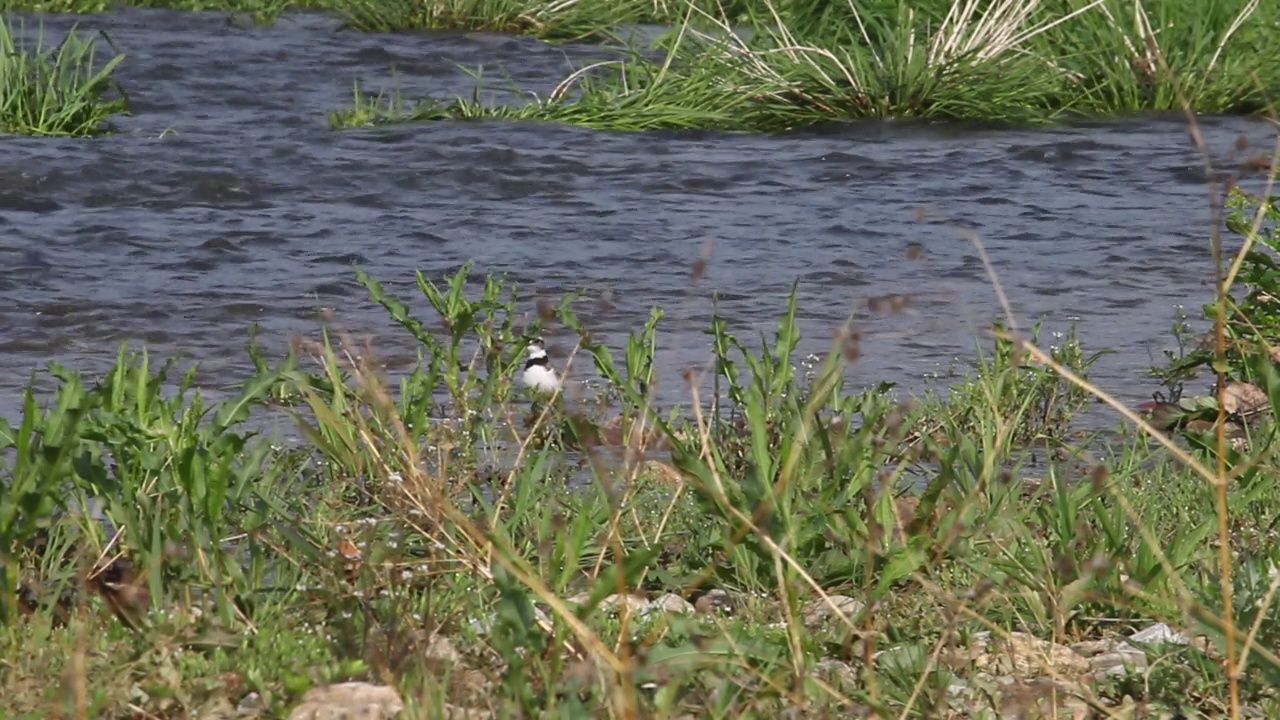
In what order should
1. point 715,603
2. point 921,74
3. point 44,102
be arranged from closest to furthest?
point 715,603, point 44,102, point 921,74

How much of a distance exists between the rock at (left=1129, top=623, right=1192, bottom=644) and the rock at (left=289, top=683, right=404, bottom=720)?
115cm

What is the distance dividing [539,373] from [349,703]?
88.5 inches

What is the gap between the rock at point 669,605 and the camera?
3250 mm

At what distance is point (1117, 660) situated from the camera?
10.4 ft

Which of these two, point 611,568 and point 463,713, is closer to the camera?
point 463,713

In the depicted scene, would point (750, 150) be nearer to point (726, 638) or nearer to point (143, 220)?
point (143, 220)

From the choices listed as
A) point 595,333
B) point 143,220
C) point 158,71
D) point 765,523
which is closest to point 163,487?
point 765,523

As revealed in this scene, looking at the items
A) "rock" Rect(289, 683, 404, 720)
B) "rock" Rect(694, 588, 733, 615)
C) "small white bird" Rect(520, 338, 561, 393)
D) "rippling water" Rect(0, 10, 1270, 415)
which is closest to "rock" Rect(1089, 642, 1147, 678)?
"rock" Rect(694, 588, 733, 615)

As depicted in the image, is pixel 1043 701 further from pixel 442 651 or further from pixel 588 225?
pixel 588 225

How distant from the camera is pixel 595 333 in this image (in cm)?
636

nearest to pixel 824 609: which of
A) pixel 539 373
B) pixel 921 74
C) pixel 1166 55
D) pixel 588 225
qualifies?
pixel 539 373

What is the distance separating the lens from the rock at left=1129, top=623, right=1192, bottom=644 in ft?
10.3

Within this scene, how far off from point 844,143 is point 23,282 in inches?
176

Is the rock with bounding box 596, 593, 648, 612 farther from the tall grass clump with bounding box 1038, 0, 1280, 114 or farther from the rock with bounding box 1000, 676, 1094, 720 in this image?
the tall grass clump with bounding box 1038, 0, 1280, 114
